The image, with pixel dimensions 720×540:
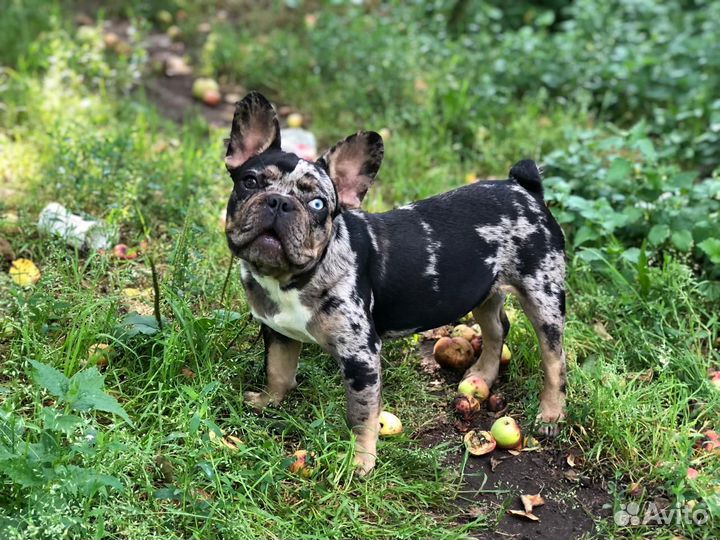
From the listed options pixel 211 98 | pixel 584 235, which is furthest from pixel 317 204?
pixel 211 98

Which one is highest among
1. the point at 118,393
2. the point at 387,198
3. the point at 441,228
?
the point at 441,228

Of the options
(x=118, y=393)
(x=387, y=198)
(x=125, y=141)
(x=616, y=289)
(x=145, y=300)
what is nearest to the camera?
(x=118, y=393)

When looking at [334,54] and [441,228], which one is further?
[334,54]

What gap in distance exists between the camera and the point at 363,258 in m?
4.30

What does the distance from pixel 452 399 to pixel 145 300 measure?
6.53 feet

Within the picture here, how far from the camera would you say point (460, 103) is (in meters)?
7.96

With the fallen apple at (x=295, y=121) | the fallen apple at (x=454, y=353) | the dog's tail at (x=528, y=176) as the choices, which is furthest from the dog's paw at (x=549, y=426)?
the fallen apple at (x=295, y=121)

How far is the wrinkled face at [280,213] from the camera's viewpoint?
3.80 m

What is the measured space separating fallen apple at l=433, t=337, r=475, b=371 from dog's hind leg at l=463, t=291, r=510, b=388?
0.14 m

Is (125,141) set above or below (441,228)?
below

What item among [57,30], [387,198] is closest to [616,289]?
[387,198]

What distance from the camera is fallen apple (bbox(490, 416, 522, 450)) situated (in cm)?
462

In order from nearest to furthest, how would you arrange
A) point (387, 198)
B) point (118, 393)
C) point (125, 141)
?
1. point (118, 393)
2. point (125, 141)
3. point (387, 198)

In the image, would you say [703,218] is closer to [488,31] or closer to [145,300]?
[145,300]
